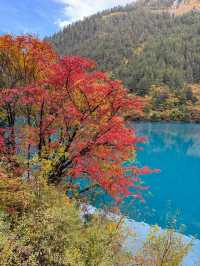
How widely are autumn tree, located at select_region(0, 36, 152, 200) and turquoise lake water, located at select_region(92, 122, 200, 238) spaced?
120 inches

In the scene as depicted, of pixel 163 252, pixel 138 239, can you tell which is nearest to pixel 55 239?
pixel 163 252

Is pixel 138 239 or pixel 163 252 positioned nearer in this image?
pixel 163 252

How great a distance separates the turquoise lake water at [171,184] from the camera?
29.0m

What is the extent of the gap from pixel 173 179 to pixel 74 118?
102 ft

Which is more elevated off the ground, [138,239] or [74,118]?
[74,118]

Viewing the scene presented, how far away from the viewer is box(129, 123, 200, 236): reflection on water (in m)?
30.5

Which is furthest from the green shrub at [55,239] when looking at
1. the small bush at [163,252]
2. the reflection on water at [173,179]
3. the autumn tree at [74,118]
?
the reflection on water at [173,179]

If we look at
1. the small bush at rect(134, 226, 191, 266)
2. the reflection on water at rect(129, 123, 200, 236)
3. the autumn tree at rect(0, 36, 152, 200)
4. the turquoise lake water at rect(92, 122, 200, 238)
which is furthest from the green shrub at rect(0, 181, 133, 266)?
the reflection on water at rect(129, 123, 200, 236)

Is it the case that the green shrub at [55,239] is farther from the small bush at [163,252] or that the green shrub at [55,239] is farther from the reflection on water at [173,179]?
the reflection on water at [173,179]

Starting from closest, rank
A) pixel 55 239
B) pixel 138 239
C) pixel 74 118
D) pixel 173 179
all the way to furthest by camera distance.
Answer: pixel 55 239 < pixel 74 118 < pixel 138 239 < pixel 173 179

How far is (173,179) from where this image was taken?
4638 centimetres

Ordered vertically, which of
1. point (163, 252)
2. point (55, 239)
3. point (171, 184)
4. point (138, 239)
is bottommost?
point (171, 184)

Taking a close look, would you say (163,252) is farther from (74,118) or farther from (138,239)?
(74,118)

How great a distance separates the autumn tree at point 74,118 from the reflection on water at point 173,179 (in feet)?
31.9
